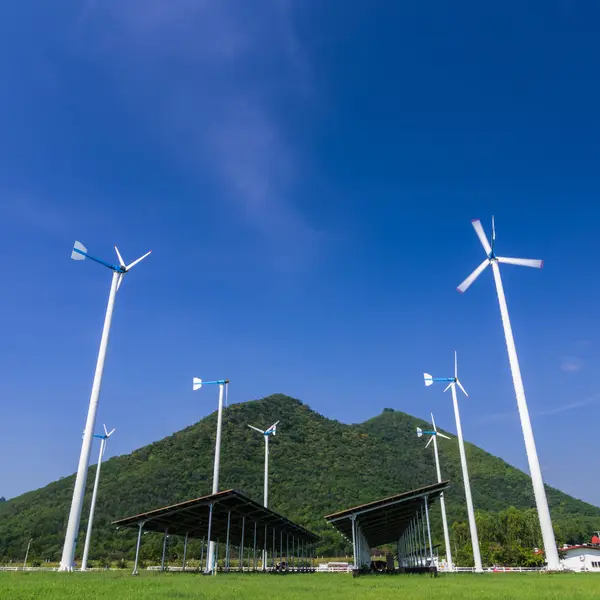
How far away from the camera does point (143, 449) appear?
451 ft

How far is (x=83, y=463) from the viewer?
27.6 metres

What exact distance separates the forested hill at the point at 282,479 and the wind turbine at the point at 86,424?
68.3 metres

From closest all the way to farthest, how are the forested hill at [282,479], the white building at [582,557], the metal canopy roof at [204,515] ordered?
the metal canopy roof at [204,515] < the white building at [582,557] < the forested hill at [282,479]

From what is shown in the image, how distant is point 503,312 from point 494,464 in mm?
156244

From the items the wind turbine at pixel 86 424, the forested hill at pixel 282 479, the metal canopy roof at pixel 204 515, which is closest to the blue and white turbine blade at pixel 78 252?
the wind turbine at pixel 86 424

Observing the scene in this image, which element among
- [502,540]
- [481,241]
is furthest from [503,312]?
[502,540]

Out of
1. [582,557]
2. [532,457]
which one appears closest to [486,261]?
[532,457]

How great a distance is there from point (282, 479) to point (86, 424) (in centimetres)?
10574

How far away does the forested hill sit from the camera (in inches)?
3917

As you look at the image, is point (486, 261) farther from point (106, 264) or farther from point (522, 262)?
point (106, 264)

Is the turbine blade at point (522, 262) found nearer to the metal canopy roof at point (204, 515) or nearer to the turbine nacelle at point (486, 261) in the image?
the turbine nacelle at point (486, 261)

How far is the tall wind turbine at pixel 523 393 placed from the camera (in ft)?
86.3

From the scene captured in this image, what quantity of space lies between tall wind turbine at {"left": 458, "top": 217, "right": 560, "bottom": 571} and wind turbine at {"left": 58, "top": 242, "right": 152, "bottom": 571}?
24618mm

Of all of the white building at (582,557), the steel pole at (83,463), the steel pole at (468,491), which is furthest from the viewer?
the white building at (582,557)
